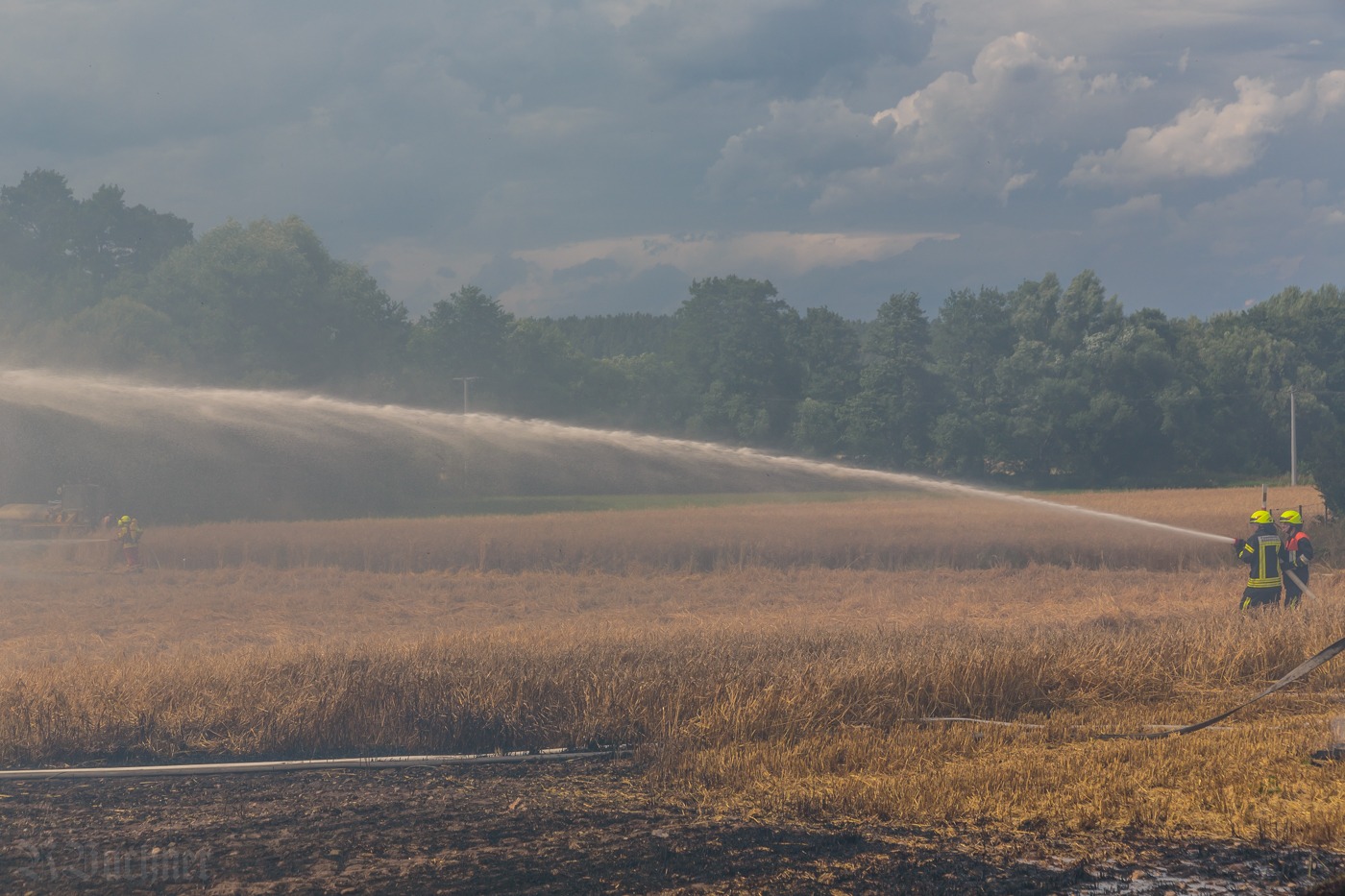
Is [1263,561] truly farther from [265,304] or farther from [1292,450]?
[1292,450]

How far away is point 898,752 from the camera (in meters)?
8.37

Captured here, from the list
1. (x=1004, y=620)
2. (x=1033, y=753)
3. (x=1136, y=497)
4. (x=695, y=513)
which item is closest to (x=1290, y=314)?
(x=1136, y=497)

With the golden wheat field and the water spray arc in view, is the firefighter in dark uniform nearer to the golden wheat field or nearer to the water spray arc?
the golden wheat field

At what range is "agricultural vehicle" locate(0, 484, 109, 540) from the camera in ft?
93.3

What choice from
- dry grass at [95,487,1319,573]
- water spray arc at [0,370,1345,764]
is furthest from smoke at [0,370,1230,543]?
dry grass at [95,487,1319,573]

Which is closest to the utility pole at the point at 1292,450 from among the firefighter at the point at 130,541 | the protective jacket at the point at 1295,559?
the protective jacket at the point at 1295,559

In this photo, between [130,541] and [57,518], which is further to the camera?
[57,518]

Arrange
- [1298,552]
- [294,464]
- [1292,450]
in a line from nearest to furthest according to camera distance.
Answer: [1298,552], [294,464], [1292,450]

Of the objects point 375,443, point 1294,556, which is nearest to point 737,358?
point 375,443

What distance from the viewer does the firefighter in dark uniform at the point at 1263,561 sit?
1455cm

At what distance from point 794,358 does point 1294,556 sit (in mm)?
73232

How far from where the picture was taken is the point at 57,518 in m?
29.4

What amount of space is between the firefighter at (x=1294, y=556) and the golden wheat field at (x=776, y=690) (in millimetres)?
745

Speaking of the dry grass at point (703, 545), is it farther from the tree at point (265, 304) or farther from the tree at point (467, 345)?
the tree at point (467, 345)
